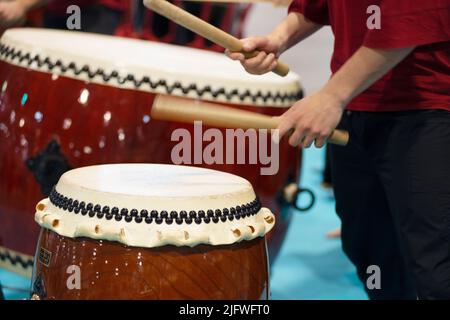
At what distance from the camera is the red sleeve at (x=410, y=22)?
140 cm

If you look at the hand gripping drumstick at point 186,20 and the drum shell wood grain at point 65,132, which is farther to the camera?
the drum shell wood grain at point 65,132

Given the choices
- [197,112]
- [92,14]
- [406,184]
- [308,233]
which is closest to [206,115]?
[197,112]

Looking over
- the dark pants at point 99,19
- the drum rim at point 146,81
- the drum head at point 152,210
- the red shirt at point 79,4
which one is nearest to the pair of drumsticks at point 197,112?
the drum head at point 152,210

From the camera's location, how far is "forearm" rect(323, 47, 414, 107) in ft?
4.66

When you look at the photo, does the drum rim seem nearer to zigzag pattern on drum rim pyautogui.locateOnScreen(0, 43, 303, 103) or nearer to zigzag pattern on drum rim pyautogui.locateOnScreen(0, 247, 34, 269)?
zigzag pattern on drum rim pyautogui.locateOnScreen(0, 43, 303, 103)

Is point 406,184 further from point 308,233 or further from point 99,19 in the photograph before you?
point 99,19

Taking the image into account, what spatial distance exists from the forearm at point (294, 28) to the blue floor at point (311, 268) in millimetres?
866

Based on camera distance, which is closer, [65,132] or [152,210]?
[152,210]

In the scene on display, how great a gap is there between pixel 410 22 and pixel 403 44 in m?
0.04

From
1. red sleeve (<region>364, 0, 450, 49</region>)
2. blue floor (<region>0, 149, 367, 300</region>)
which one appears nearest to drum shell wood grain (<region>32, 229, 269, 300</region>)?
red sleeve (<region>364, 0, 450, 49</region>)

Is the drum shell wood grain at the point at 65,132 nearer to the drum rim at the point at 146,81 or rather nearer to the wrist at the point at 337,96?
the drum rim at the point at 146,81

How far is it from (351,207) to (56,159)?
2.34 feet

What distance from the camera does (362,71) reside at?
1.43 metres

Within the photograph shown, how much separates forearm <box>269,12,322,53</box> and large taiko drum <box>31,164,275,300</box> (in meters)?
0.48
